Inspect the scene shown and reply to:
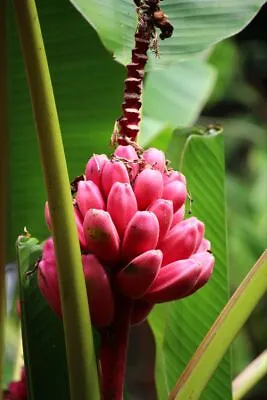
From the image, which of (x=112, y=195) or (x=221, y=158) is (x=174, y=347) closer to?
(x=221, y=158)

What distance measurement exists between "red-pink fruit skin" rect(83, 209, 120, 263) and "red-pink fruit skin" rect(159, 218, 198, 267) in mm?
39

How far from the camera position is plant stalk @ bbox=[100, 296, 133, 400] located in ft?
1.80

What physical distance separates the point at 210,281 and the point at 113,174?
292 millimetres

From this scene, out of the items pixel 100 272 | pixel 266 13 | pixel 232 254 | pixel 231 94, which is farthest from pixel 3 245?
pixel 266 13

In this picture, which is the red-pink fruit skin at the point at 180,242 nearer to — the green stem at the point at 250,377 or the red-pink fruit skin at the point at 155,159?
the red-pink fruit skin at the point at 155,159

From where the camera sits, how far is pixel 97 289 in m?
0.53

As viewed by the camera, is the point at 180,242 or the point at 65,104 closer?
the point at 180,242

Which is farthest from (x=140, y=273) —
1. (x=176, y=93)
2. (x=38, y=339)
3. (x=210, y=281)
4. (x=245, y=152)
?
(x=245, y=152)

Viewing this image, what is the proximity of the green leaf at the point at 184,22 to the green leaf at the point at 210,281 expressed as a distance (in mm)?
141

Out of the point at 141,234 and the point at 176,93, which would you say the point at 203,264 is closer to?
the point at 141,234

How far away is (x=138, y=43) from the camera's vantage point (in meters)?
0.55

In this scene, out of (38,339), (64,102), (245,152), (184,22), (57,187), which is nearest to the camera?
(57,187)

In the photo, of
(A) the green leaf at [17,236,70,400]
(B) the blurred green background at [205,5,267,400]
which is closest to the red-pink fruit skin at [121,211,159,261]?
(A) the green leaf at [17,236,70,400]

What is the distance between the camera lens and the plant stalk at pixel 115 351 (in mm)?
549
